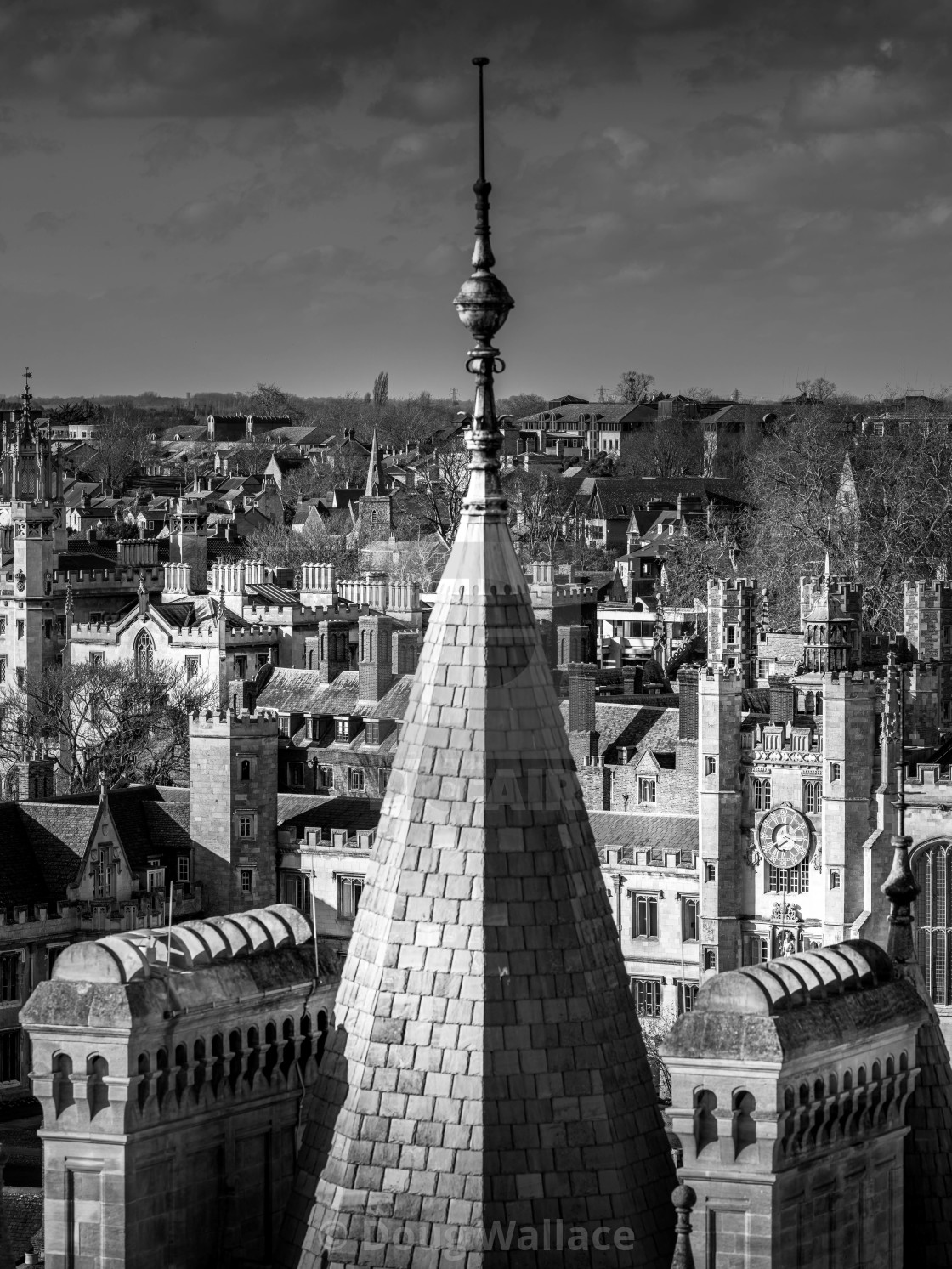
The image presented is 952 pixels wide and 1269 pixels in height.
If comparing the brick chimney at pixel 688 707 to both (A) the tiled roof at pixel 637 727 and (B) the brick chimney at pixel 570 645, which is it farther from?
(B) the brick chimney at pixel 570 645

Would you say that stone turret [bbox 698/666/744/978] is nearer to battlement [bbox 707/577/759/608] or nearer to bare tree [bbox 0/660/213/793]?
battlement [bbox 707/577/759/608]

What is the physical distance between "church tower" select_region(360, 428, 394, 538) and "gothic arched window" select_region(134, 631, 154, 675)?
54.7 meters

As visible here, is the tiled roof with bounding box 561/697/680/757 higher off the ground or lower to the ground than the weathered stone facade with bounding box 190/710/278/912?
higher

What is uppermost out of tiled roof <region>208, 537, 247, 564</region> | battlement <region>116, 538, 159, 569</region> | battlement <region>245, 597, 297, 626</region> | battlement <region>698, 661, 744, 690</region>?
tiled roof <region>208, 537, 247, 564</region>

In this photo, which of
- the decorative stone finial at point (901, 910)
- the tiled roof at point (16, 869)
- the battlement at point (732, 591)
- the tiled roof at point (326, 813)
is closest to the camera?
the decorative stone finial at point (901, 910)

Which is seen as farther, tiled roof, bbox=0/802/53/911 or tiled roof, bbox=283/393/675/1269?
tiled roof, bbox=0/802/53/911

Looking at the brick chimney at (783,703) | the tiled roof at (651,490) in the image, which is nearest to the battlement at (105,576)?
the brick chimney at (783,703)

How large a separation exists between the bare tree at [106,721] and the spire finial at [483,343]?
59.2 meters

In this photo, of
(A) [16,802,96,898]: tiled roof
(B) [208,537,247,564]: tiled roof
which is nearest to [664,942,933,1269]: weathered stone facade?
(A) [16,802,96,898]: tiled roof

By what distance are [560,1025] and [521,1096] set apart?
0.51 m

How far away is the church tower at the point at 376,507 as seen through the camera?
15575cm

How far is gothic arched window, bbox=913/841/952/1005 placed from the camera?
6066 cm

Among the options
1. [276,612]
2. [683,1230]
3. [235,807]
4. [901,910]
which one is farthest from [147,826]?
[683,1230]

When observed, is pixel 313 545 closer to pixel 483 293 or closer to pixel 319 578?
pixel 319 578
